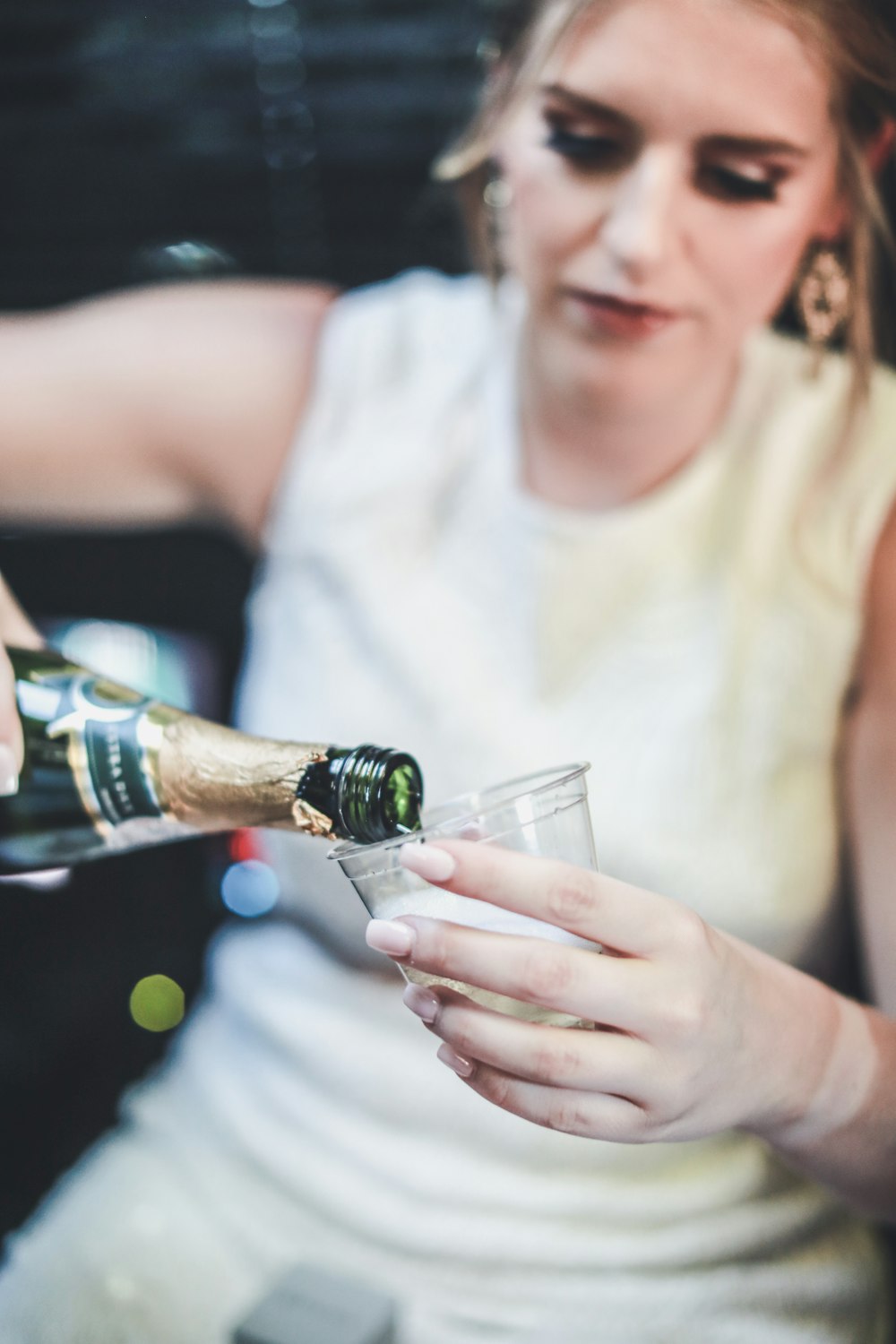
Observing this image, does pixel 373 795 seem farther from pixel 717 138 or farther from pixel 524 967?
pixel 717 138

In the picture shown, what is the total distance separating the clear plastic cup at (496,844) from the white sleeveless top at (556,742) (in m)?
0.46

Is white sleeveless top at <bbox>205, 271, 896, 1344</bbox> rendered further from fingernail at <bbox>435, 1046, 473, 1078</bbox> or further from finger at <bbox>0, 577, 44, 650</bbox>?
fingernail at <bbox>435, 1046, 473, 1078</bbox>

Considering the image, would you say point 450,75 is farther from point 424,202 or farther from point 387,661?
point 387,661

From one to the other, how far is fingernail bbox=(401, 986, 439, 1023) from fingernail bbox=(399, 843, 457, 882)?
0.34 feet

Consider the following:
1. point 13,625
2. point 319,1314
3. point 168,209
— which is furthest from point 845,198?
point 168,209

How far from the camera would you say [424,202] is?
205cm

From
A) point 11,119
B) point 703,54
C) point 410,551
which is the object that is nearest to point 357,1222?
point 410,551

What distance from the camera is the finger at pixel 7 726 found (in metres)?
0.79

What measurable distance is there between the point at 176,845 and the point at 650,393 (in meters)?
1.39

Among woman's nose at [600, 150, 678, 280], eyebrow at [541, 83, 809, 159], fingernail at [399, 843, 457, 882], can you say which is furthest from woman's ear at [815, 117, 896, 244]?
fingernail at [399, 843, 457, 882]

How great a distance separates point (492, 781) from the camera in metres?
1.20

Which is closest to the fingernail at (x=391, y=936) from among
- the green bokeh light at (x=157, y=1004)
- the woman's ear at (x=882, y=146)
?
the woman's ear at (x=882, y=146)

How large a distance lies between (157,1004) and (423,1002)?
1.51m

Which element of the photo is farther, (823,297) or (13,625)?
(823,297)
